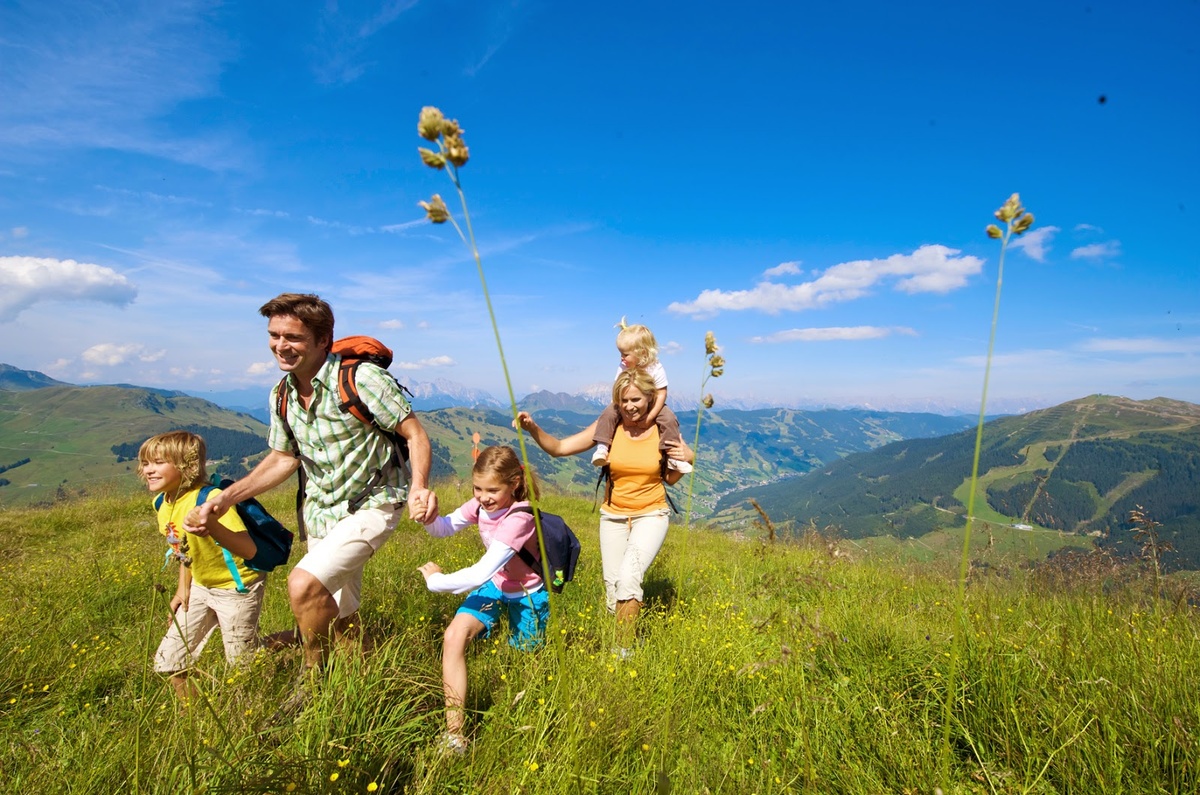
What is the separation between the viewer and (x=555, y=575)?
3875 millimetres

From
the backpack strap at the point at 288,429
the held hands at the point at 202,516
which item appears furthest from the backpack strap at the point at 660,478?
the held hands at the point at 202,516

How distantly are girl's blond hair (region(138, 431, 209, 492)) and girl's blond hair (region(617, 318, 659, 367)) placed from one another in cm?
358

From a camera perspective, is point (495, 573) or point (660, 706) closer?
point (660, 706)

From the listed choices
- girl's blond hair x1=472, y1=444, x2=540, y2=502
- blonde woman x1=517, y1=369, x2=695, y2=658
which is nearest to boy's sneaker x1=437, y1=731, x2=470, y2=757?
girl's blond hair x1=472, y1=444, x2=540, y2=502

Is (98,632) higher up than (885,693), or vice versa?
(885,693)

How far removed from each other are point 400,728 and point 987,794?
2594mm

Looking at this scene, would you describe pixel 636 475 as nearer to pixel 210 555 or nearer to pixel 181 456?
pixel 210 555

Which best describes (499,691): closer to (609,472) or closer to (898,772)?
(898,772)

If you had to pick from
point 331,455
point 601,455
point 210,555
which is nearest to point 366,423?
point 331,455

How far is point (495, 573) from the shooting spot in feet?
12.0

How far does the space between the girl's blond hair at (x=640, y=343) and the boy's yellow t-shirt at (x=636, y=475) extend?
2.36 ft

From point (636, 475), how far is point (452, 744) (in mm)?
2904

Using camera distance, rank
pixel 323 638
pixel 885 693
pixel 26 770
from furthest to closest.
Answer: pixel 323 638, pixel 885 693, pixel 26 770

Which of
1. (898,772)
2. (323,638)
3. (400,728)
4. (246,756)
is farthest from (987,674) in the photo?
(323,638)
